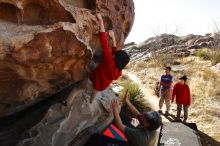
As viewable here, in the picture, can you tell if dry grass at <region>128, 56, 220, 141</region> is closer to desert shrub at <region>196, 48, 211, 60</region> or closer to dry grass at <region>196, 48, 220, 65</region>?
dry grass at <region>196, 48, 220, 65</region>

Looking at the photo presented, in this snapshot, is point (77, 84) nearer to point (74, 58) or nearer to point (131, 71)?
point (74, 58)

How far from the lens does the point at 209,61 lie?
70.8ft

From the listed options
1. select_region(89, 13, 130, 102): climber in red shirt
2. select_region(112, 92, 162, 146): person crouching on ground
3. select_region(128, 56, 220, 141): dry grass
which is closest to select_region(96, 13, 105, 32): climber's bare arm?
select_region(89, 13, 130, 102): climber in red shirt

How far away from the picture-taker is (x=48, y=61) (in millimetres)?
4812

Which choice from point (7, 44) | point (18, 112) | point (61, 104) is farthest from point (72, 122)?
point (7, 44)

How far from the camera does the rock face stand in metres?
4.38

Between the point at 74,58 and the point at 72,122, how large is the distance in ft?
4.49

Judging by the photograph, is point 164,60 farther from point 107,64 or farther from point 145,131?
point 145,131

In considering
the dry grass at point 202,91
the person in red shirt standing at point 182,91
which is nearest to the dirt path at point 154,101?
the dry grass at point 202,91

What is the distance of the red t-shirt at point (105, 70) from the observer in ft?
17.4

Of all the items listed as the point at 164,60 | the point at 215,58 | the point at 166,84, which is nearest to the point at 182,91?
the point at 166,84

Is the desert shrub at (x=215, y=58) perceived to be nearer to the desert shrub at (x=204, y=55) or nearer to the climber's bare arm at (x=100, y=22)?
the desert shrub at (x=204, y=55)

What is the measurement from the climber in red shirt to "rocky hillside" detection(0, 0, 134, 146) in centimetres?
18

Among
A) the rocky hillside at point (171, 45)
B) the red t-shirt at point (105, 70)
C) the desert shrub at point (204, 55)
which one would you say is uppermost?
the red t-shirt at point (105, 70)
